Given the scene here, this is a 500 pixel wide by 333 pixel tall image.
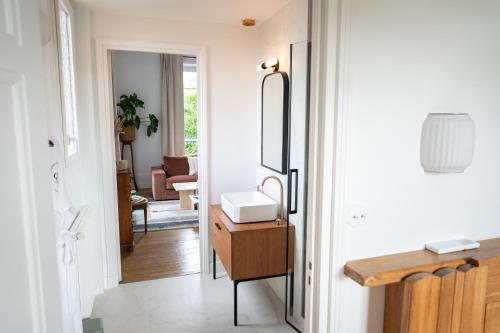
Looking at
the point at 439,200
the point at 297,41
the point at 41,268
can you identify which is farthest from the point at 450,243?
the point at 41,268

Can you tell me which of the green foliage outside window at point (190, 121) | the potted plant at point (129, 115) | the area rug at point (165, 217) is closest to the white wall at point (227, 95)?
the area rug at point (165, 217)

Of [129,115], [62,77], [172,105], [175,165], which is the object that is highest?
[172,105]

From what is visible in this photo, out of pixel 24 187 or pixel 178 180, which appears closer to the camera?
pixel 24 187

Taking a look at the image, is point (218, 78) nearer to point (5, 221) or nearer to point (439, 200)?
point (439, 200)

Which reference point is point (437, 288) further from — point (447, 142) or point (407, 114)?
point (407, 114)

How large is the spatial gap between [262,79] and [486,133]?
2039 millimetres

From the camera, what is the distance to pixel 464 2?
141 centimetres

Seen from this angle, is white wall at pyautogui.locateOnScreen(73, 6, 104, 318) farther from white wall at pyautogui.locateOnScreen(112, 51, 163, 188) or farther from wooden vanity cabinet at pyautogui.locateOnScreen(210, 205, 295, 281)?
white wall at pyautogui.locateOnScreen(112, 51, 163, 188)

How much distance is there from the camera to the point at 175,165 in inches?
254

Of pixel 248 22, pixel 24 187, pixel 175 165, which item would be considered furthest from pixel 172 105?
pixel 24 187

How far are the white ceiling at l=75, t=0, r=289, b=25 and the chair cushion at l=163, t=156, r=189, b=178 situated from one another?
3.69 metres

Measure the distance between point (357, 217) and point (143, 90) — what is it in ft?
21.2

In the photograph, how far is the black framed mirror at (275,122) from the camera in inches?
106

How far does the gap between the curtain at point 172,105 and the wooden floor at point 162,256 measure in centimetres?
288
